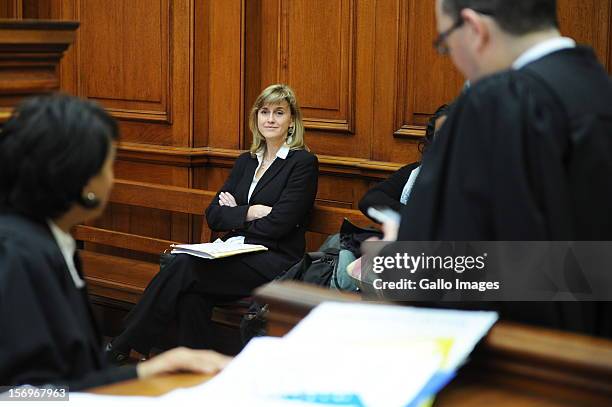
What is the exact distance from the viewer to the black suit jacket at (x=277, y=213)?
5695 mm

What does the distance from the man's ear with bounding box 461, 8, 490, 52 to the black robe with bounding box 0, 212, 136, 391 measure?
42.3 inches

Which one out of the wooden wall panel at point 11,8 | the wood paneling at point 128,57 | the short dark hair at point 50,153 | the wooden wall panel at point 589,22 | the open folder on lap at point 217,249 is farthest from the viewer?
the wooden wall panel at point 11,8

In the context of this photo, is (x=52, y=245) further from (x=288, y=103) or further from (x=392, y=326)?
(x=288, y=103)

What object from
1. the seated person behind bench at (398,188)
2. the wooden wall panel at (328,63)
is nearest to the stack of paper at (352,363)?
the seated person behind bench at (398,188)

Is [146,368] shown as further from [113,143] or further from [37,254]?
[113,143]

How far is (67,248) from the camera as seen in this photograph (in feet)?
7.28

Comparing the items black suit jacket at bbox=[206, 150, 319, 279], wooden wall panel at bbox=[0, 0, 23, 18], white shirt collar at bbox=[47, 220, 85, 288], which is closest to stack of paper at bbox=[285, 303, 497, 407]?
white shirt collar at bbox=[47, 220, 85, 288]

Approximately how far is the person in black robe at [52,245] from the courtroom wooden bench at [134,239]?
369 centimetres

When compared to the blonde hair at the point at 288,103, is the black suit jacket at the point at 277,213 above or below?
below

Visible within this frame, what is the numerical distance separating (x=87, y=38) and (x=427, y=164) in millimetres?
5387

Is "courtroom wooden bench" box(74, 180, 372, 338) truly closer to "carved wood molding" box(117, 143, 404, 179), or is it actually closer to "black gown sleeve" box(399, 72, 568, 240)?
"carved wood molding" box(117, 143, 404, 179)

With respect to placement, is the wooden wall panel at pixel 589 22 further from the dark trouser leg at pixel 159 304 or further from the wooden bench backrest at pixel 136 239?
the dark trouser leg at pixel 159 304

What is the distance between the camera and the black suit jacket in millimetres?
5695

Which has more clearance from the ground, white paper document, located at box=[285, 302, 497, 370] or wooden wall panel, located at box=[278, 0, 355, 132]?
wooden wall panel, located at box=[278, 0, 355, 132]
